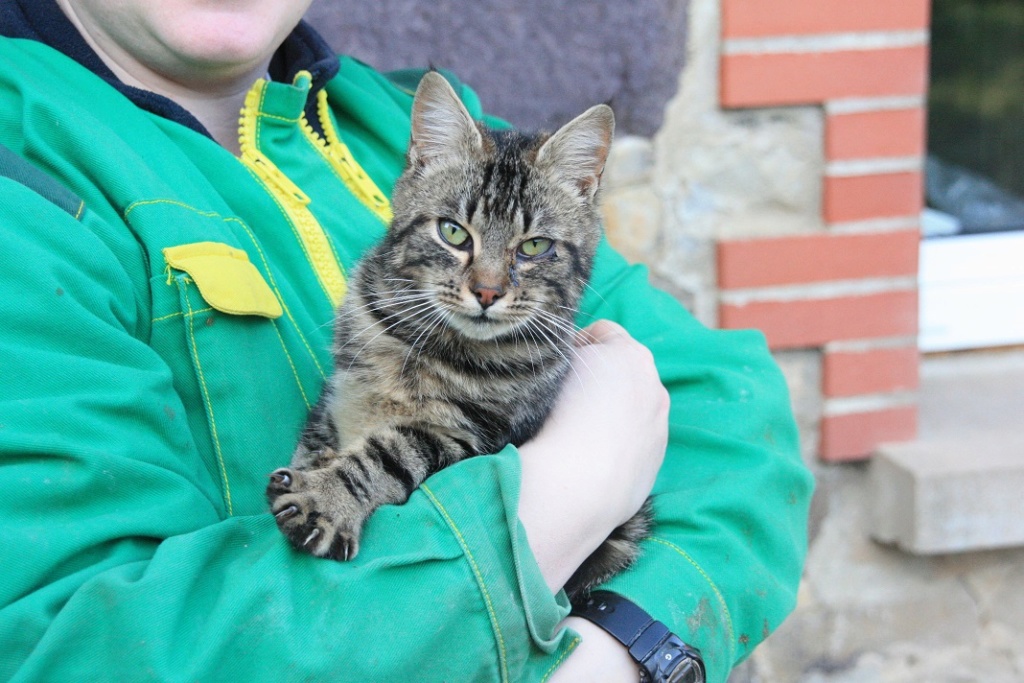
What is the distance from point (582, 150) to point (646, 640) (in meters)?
0.92

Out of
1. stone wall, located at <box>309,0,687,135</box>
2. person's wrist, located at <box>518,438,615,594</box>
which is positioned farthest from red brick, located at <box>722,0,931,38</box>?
person's wrist, located at <box>518,438,615,594</box>

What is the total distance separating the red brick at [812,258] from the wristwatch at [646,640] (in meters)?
1.34

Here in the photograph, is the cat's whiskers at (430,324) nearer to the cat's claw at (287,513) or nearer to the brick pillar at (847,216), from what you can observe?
the cat's claw at (287,513)

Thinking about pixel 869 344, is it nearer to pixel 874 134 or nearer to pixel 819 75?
pixel 874 134

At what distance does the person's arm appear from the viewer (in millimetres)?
1425

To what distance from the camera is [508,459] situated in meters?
1.16

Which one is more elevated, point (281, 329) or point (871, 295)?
point (281, 329)

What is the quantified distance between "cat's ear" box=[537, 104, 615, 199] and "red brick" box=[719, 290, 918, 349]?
88 centimetres

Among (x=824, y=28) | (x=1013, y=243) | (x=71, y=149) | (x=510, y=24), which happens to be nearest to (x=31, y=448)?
(x=71, y=149)

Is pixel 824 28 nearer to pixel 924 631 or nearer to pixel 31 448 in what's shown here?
pixel 924 631

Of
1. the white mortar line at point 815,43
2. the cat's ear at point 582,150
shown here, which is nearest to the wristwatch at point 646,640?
the cat's ear at point 582,150

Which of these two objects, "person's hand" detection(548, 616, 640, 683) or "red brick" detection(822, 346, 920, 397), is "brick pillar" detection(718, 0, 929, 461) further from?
"person's hand" detection(548, 616, 640, 683)

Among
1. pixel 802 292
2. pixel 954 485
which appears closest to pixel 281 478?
pixel 802 292

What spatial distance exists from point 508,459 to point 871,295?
5.60 feet
